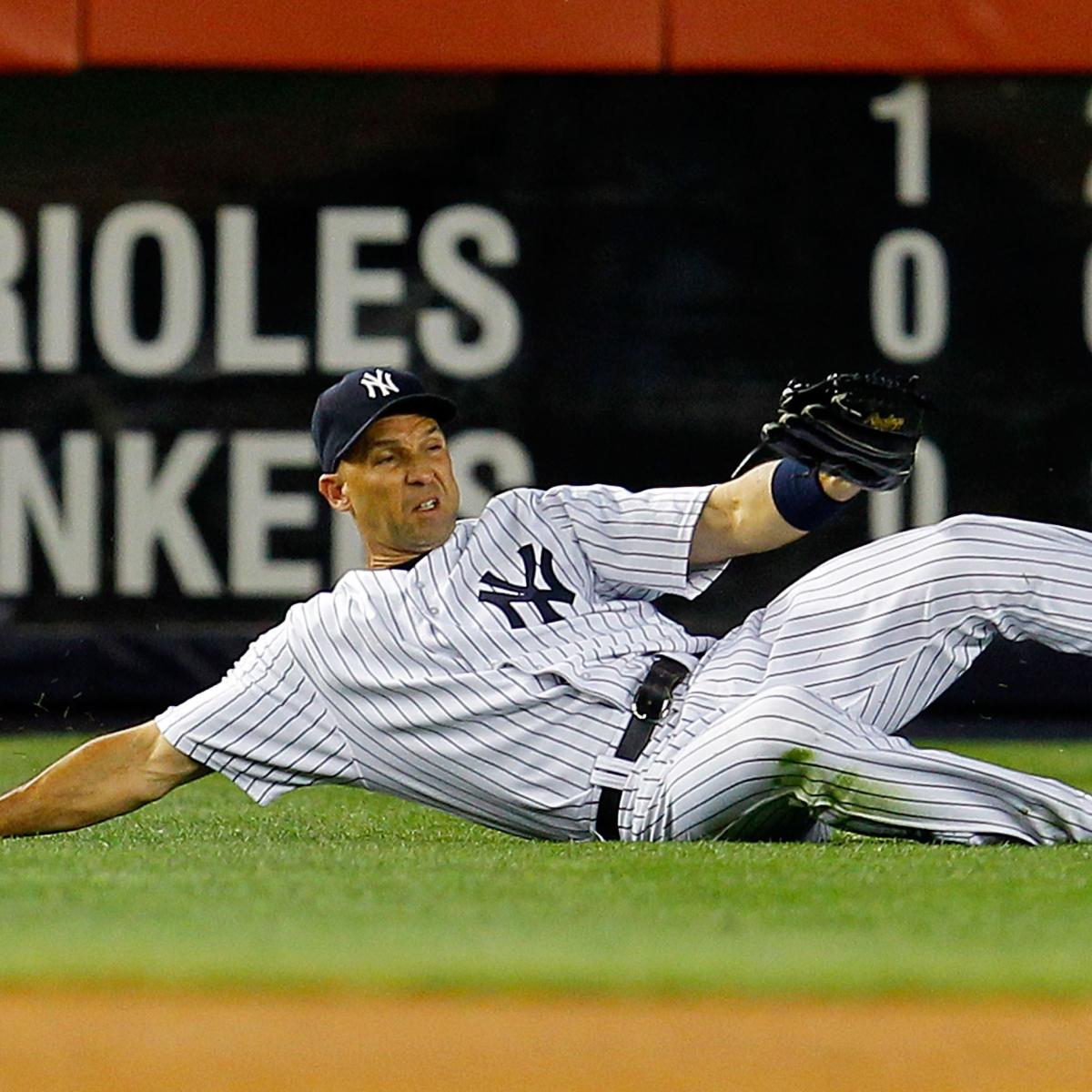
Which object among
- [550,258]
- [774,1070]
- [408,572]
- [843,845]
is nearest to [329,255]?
[550,258]

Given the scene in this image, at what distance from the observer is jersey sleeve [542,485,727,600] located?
4020 mm

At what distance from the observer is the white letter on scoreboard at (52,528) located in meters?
6.12

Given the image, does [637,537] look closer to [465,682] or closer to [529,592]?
[529,592]

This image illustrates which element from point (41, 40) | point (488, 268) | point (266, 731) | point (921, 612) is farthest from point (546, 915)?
point (41, 40)

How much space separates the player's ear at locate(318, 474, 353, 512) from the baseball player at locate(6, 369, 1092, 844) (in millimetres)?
116

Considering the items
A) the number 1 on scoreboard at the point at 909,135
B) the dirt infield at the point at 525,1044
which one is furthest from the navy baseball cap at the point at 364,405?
the number 1 on scoreboard at the point at 909,135

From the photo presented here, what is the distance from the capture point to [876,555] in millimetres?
3998

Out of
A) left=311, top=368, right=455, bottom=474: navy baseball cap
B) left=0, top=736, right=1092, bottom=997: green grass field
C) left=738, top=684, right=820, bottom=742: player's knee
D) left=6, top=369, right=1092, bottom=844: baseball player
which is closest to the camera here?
left=0, top=736, right=1092, bottom=997: green grass field

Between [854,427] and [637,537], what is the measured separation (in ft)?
1.34

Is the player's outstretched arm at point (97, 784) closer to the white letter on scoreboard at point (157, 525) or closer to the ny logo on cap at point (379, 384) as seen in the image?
the ny logo on cap at point (379, 384)

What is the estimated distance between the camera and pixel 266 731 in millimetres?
3879

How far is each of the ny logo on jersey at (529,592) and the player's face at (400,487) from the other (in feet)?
0.44

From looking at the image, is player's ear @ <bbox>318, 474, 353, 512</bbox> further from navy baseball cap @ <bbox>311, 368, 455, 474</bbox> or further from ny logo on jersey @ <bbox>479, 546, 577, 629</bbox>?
ny logo on jersey @ <bbox>479, 546, 577, 629</bbox>

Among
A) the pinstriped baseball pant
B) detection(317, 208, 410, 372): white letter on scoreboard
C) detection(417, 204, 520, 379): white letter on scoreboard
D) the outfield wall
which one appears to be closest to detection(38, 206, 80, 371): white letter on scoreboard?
the outfield wall
